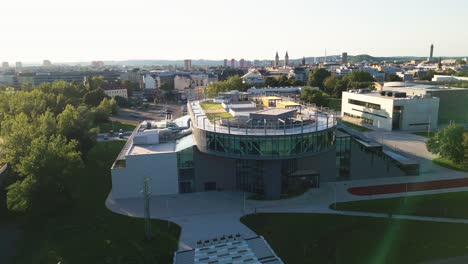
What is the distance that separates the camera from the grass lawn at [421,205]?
35.8 m

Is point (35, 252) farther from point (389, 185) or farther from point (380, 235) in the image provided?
point (389, 185)

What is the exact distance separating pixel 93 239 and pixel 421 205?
3212cm

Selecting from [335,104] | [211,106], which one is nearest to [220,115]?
[211,106]

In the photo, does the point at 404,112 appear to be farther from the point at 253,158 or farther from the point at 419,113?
the point at 253,158

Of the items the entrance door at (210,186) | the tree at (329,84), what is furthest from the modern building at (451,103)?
the entrance door at (210,186)

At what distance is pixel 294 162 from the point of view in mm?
Answer: 43781

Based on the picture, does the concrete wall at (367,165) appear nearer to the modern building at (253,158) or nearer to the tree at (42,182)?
the modern building at (253,158)

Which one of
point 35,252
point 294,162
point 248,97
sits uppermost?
point 248,97

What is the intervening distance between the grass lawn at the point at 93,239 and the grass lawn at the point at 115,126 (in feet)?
149

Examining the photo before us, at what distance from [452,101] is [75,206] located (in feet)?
271

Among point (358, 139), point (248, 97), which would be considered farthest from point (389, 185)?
point (248, 97)

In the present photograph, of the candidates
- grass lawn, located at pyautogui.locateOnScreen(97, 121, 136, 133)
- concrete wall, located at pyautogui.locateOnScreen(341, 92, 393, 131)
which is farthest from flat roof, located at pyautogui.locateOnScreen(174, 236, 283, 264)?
grass lawn, located at pyautogui.locateOnScreen(97, 121, 136, 133)

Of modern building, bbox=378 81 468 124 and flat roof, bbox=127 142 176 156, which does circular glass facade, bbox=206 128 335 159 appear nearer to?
flat roof, bbox=127 142 176 156

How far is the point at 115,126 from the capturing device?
8838 cm
